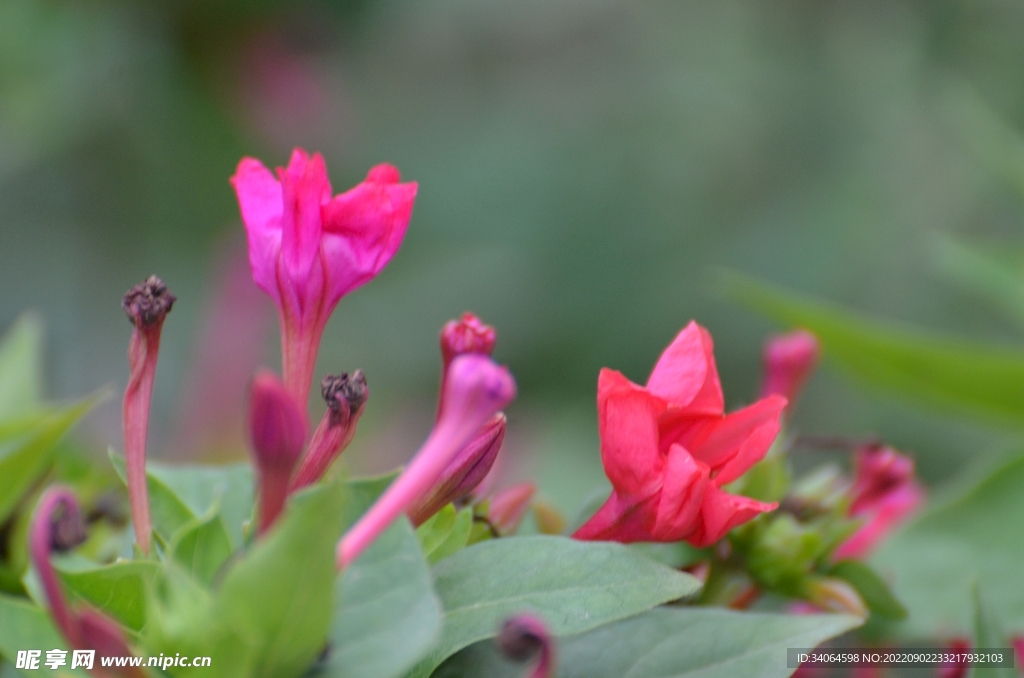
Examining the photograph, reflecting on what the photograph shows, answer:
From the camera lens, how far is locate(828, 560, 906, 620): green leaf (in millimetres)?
602

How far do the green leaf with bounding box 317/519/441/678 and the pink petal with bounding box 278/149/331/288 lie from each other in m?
0.16

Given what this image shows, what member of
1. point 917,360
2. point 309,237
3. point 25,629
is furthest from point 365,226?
point 917,360

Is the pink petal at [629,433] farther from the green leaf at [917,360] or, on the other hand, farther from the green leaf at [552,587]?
the green leaf at [917,360]

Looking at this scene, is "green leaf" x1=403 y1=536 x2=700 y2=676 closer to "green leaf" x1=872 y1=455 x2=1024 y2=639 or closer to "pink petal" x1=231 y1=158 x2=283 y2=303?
"pink petal" x1=231 y1=158 x2=283 y2=303

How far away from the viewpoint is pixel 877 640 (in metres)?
0.67

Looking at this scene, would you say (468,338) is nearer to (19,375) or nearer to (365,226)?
(365,226)

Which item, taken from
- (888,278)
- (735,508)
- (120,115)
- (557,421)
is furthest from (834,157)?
(735,508)

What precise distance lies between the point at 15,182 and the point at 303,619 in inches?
93.7

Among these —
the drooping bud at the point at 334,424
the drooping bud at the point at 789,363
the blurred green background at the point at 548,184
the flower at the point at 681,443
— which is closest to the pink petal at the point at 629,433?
the flower at the point at 681,443

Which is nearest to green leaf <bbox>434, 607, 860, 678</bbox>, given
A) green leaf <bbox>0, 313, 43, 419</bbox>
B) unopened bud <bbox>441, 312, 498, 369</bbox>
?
unopened bud <bbox>441, 312, 498, 369</bbox>

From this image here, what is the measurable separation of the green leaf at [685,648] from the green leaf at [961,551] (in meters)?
0.31

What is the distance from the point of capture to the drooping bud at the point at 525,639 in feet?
1.16

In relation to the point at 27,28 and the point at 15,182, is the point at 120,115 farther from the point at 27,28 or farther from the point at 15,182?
the point at 27,28

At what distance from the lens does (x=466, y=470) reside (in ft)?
1.49
